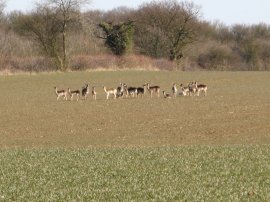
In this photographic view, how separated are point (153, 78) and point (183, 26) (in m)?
31.7

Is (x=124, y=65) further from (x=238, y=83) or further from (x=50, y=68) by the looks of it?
(x=238, y=83)

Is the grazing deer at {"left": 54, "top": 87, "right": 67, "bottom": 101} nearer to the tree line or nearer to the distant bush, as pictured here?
the tree line

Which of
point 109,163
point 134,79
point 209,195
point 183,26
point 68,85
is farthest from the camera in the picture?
point 183,26

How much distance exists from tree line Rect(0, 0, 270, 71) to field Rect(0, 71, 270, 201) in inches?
636

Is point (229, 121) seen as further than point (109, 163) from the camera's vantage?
Yes

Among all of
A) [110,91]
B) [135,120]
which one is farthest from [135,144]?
[110,91]

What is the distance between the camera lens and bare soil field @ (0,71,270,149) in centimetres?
2811

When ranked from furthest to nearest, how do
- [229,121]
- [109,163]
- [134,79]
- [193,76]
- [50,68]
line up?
[50,68]
[193,76]
[134,79]
[229,121]
[109,163]

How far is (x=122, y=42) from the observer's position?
284 feet

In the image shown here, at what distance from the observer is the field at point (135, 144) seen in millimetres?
13953

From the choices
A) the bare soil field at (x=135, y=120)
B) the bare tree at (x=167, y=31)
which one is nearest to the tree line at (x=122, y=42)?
the bare tree at (x=167, y=31)

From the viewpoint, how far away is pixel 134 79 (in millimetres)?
62750

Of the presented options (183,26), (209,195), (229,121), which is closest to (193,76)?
(183,26)

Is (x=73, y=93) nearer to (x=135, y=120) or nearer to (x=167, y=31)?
(x=135, y=120)
